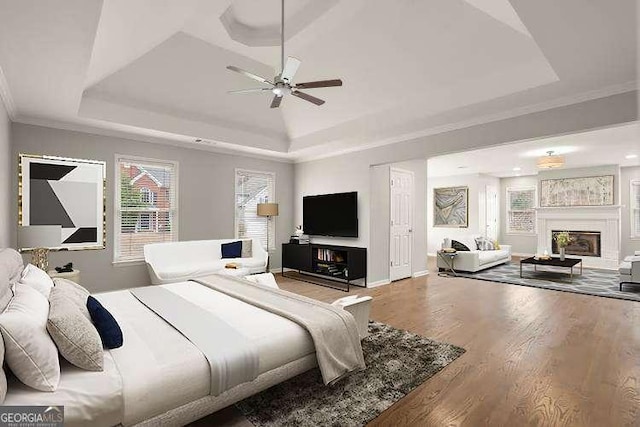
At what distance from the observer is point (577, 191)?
852 centimetres

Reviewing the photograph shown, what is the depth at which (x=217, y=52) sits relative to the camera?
4395 millimetres

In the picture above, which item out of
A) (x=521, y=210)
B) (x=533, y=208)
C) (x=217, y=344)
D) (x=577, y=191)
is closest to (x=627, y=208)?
(x=577, y=191)

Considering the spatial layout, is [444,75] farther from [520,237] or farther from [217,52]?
[520,237]

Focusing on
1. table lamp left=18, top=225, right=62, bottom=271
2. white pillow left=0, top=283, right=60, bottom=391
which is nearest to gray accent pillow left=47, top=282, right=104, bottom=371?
white pillow left=0, top=283, right=60, bottom=391

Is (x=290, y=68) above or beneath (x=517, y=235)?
above

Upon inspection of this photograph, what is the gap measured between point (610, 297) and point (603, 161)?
4357 millimetres

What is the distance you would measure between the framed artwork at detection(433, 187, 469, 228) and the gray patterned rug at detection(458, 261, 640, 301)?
7.22 feet

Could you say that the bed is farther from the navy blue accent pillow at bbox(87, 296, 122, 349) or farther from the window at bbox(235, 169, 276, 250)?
the window at bbox(235, 169, 276, 250)

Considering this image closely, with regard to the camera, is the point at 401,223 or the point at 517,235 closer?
the point at 401,223

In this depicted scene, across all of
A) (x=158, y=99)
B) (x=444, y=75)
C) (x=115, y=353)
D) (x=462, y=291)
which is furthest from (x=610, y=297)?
(x=158, y=99)

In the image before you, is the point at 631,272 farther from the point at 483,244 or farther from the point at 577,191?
the point at 577,191

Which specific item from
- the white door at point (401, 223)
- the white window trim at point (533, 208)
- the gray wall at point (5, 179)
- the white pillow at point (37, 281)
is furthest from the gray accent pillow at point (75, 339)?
the white window trim at point (533, 208)

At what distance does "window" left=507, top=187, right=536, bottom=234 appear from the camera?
32.9ft

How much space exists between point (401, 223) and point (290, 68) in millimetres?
4487
